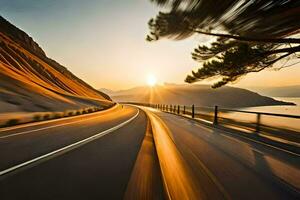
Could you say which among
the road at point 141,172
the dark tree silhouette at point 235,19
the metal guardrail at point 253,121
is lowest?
the road at point 141,172

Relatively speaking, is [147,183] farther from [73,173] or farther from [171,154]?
[171,154]

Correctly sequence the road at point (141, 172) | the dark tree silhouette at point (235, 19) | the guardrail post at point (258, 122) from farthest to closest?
the guardrail post at point (258, 122)
the dark tree silhouette at point (235, 19)
the road at point (141, 172)

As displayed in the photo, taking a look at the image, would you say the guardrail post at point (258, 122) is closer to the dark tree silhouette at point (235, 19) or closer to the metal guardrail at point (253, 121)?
the metal guardrail at point (253, 121)

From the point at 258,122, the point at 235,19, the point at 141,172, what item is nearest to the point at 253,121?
the point at 258,122

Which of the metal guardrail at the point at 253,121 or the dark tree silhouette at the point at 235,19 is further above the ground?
the dark tree silhouette at the point at 235,19

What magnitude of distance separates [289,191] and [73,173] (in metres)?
3.70

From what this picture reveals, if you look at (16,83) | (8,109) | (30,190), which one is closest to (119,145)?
(30,190)

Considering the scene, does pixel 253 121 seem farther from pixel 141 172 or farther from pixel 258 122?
pixel 141 172

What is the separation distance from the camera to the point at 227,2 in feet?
24.0

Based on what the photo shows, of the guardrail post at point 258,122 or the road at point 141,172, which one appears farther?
the guardrail post at point 258,122

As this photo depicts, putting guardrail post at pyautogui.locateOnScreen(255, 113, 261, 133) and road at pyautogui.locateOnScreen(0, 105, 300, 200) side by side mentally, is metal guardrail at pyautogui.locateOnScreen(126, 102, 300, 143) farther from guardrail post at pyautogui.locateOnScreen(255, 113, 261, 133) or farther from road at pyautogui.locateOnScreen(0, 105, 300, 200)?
road at pyautogui.locateOnScreen(0, 105, 300, 200)

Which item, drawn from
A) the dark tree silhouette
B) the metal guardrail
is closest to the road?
the metal guardrail

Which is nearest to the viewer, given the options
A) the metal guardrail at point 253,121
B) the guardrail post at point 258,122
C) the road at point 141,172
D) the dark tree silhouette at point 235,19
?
the road at point 141,172

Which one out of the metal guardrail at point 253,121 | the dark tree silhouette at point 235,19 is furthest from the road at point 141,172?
the dark tree silhouette at point 235,19
